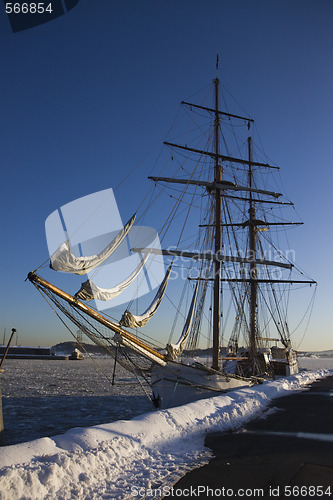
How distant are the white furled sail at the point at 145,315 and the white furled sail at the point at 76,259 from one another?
10.3 ft

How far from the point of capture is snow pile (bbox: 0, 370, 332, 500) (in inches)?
197

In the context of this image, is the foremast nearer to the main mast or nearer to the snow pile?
the main mast

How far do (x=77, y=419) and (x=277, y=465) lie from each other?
45.0ft

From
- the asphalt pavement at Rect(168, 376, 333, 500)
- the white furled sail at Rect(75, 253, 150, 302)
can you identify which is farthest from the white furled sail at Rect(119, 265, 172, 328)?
the asphalt pavement at Rect(168, 376, 333, 500)

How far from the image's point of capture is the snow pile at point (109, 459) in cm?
501

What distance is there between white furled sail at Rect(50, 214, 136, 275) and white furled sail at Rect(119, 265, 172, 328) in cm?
313

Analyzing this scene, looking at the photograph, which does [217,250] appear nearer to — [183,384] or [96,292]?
[183,384]

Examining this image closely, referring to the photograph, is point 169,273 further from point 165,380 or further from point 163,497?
point 163,497

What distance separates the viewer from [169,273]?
20953 millimetres

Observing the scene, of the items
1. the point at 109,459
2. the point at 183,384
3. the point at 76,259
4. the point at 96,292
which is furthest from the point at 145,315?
the point at 109,459

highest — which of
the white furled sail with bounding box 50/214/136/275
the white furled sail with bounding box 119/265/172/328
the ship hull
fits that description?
the white furled sail with bounding box 50/214/136/275

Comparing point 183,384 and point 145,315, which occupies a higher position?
point 145,315

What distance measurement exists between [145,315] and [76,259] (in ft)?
18.0

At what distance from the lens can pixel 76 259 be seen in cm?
1323
